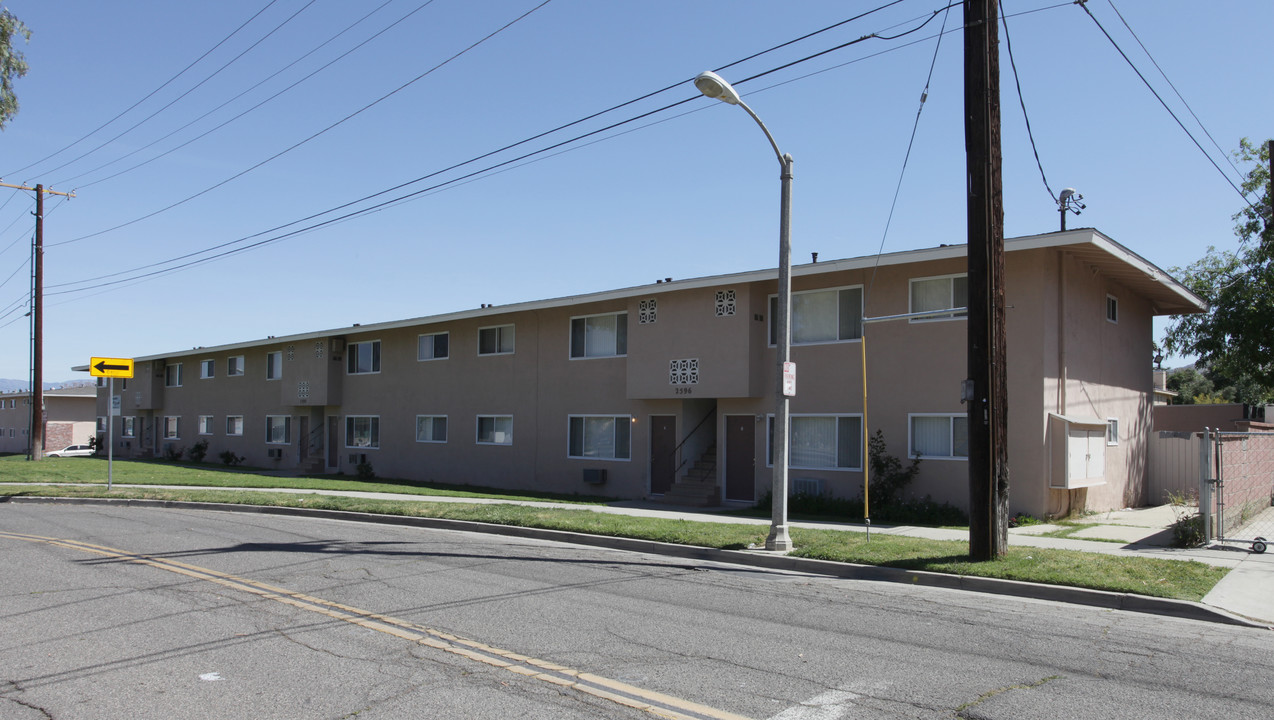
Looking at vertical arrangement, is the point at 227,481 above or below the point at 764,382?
below

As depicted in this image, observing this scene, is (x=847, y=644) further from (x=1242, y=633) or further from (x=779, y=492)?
(x=779, y=492)

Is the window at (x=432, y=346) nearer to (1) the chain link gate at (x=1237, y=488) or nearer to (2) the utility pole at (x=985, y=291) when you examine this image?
(2) the utility pole at (x=985, y=291)

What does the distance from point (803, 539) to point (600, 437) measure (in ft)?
36.1

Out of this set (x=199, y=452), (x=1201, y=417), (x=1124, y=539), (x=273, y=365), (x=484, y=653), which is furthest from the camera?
(x=199, y=452)

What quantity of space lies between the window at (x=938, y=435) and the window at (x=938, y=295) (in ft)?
6.43

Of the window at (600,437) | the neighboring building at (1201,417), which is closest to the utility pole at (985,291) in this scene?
the window at (600,437)

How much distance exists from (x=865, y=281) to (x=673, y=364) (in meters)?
5.11

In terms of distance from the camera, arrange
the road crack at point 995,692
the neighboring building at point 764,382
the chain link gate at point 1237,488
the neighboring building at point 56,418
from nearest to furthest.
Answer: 1. the road crack at point 995,692
2. the chain link gate at point 1237,488
3. the neighboring building at point 764,382
4. the neighboring building at point 56,418

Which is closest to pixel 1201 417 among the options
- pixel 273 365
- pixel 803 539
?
pixel 803 539

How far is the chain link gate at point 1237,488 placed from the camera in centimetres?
1243

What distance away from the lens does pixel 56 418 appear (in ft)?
205

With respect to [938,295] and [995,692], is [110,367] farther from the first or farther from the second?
[995,692]

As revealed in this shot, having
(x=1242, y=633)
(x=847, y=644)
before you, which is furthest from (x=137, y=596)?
(x=1242, y=633)

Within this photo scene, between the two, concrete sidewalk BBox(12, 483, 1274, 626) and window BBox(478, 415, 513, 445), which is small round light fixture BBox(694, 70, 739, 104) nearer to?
concrete sidewalk BBox(12, 483, 1274, 626)
